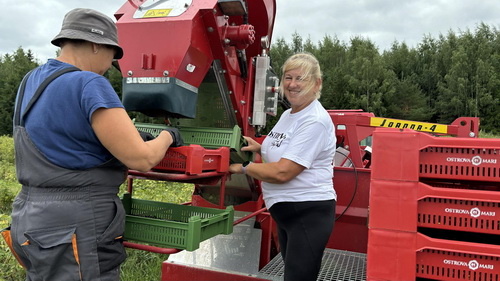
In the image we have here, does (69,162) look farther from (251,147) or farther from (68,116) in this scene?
(251,147)

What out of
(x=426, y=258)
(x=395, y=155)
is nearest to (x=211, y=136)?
(x=395, y=155)

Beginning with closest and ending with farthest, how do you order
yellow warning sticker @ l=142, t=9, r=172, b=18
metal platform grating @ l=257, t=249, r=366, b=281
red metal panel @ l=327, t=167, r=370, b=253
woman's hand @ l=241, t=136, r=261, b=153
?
yellow warning sticker @ l=142, t=9, r=172, b=18 → woman's hand @ l=241, t=136, r=261, b=153 → metal platform grating @ l=257, t=249, r=366, b=281 → red metal panel @ l=327, t=167, r=370, b=253

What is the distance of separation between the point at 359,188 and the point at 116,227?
2217 mm

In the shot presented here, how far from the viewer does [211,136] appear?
8.77ft

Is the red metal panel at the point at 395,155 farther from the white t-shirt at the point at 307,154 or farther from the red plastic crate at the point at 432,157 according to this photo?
the white t-shirt at the point at 307,154

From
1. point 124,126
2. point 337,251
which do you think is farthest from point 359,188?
point 124,126

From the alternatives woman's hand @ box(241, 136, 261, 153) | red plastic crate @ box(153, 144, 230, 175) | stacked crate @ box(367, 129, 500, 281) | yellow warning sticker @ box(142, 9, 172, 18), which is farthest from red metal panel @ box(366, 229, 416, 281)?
yellow warning sticker @ box(142, 9, 172, 18)

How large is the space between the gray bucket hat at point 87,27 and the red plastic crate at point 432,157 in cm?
134

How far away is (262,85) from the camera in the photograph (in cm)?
321

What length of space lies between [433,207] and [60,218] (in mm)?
1632

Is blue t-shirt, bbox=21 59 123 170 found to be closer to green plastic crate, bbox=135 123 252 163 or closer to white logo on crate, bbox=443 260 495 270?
green plastic crate, bbox=135 123 252 163

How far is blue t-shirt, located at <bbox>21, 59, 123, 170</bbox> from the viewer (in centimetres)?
173

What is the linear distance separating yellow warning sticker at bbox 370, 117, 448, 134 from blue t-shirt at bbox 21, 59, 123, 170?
3080 millimetres

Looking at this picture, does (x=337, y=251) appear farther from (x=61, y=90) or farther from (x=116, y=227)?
(x=61, y=90)
